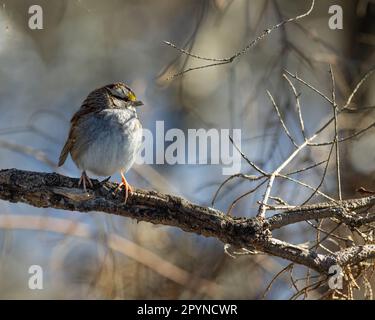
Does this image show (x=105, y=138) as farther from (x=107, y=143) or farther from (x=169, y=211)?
(x=169, y=211)

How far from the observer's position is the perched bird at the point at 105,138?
410 cm

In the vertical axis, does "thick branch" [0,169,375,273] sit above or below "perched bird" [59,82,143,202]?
below

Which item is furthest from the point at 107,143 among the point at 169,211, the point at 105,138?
the point at 169,211

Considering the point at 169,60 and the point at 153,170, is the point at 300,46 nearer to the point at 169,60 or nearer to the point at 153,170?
the point at 169,60

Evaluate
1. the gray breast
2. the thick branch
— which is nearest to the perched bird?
the gray breast

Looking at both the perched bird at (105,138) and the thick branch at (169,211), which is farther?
the perched bird at (105,138)

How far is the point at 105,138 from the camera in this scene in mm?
4105

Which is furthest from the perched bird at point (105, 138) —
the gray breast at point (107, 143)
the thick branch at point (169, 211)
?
the thick branch at point (169, 211)

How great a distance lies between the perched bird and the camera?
410 cm

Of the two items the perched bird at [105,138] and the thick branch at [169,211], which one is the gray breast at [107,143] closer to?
the perched bird at [105,138]

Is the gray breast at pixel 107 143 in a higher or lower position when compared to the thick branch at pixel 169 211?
higher

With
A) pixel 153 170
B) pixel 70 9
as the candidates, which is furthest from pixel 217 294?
pixel 70 9

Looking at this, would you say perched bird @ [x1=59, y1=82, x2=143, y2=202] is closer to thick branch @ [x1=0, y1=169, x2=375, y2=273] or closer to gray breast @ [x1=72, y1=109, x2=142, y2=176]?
gray breast @ [x1=72, y1=109, x2=142, y2=176]
